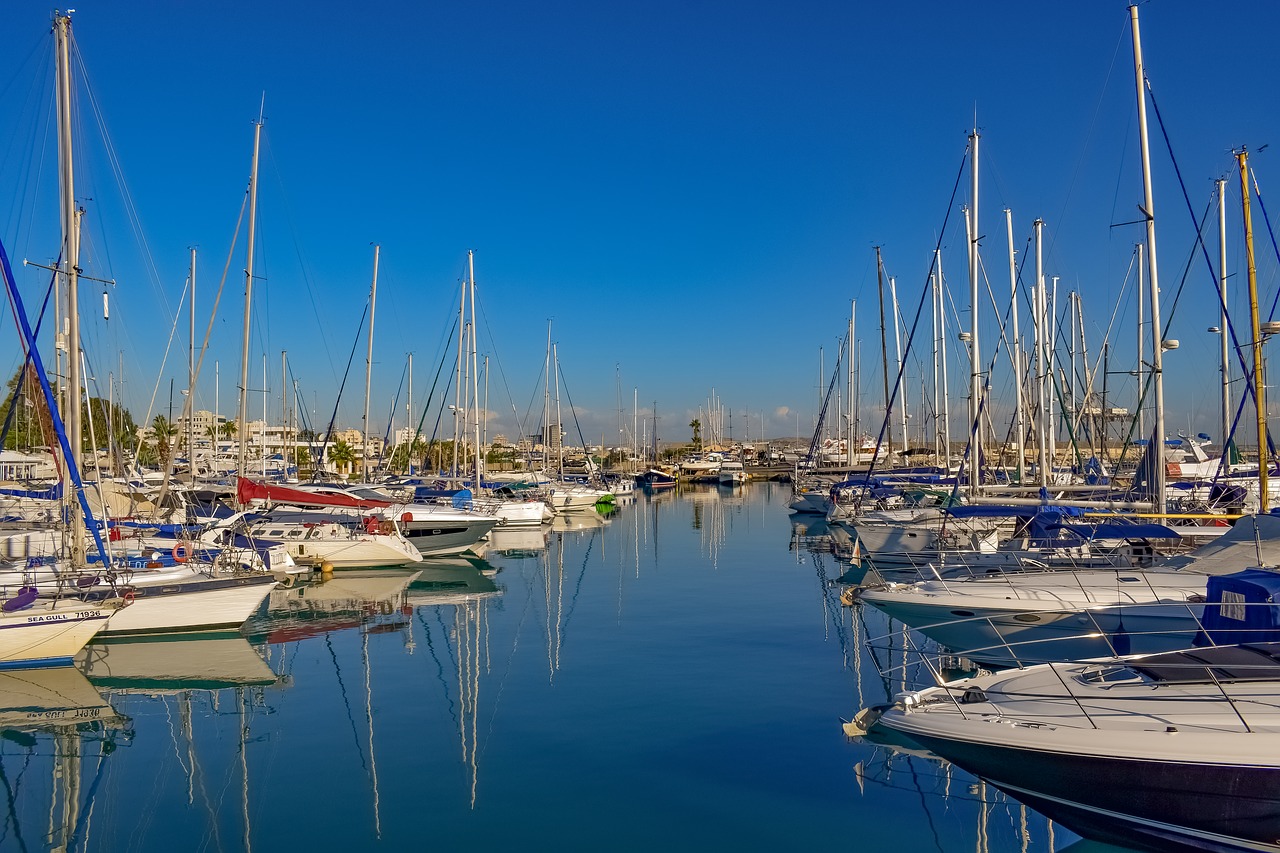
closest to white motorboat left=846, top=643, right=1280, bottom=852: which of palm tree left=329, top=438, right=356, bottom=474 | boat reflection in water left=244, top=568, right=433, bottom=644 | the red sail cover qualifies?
boat reflection in water left=244, top=568, right=433, bottom=644

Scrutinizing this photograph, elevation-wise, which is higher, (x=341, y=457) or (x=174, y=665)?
(x=341, y=457)

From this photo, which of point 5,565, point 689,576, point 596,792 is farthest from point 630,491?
point 596,792

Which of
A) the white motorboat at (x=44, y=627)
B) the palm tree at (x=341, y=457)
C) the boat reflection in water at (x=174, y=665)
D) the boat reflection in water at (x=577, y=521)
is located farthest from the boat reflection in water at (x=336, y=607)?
the palm tree at (x=341, y=457)

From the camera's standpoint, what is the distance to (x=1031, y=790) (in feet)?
31.8

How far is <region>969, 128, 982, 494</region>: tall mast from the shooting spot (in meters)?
31.4

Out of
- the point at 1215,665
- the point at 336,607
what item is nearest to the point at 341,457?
the point at 336,607

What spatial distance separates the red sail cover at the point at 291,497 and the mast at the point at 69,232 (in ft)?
37.5

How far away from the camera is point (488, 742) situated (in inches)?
539

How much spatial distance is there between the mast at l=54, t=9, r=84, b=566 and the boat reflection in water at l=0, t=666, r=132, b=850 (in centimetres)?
367

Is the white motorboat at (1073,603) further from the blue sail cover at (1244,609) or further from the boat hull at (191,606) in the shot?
the boat hull at (191,606)

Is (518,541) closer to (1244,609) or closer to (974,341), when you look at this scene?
(974,341)

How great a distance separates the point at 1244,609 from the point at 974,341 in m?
21.4

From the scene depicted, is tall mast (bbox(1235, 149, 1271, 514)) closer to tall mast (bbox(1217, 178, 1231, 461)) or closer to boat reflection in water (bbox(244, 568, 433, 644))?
tall mast (bbox(1217, 178, 1231, 461))

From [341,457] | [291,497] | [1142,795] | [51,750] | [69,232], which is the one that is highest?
[69,232]
